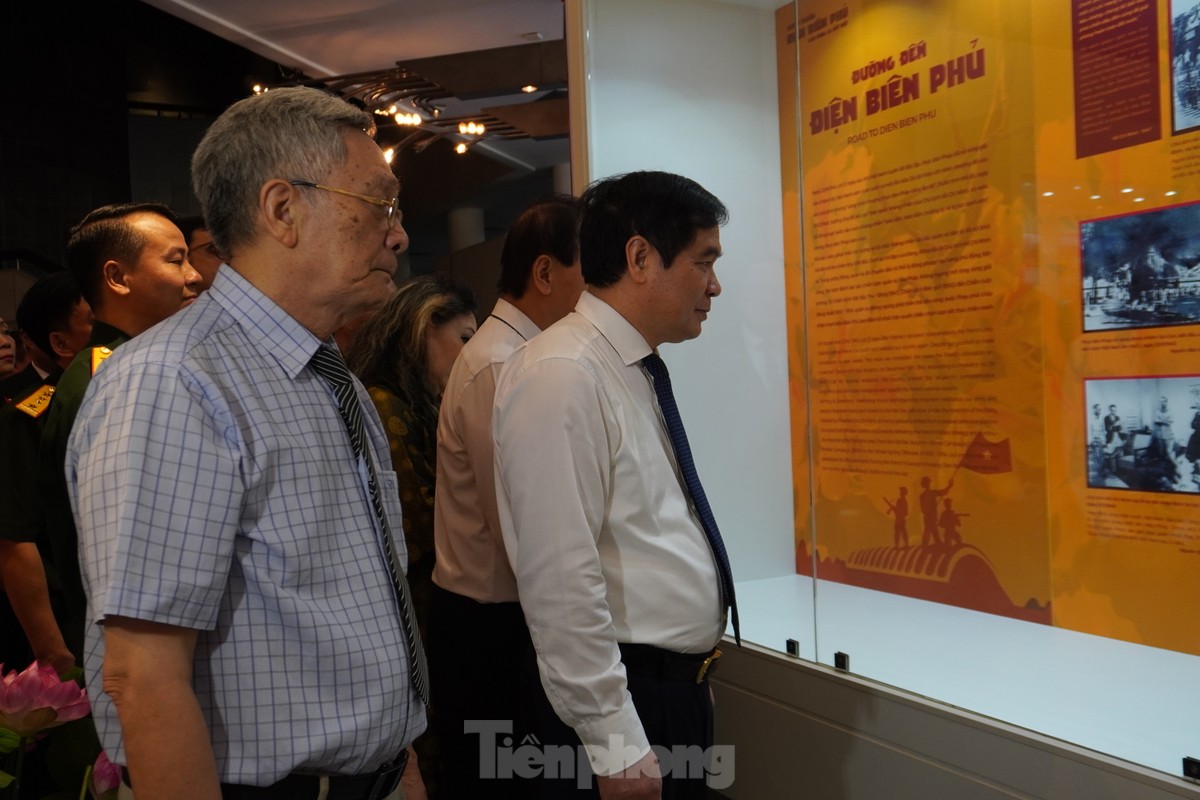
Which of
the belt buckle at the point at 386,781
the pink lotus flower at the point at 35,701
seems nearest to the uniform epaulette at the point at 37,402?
the pink lotus flower at the point at 35,701

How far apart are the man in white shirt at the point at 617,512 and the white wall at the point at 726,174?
1071mm

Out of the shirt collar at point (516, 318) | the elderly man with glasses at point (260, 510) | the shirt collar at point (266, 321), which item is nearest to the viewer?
the elderly man with glasses at point (260, 510)

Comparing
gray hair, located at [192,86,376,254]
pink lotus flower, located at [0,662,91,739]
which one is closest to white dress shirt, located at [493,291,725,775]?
gray hair, located at [192,86,376,254]

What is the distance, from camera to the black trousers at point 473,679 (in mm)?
2357

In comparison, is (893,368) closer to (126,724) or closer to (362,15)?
(126,724)

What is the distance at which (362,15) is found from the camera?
19.5 ft

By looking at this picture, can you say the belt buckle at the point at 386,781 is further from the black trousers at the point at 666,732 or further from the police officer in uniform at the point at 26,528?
the police officer in uniform at the point at 26,528

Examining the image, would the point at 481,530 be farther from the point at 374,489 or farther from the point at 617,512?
the point at 374,489

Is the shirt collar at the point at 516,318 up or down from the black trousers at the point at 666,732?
up

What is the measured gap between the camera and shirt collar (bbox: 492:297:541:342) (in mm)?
2479

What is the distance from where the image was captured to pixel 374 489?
48.9 inches

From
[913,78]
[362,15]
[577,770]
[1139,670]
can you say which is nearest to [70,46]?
[362,15]

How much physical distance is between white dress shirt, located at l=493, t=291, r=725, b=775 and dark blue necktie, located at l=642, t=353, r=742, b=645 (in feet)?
0.06

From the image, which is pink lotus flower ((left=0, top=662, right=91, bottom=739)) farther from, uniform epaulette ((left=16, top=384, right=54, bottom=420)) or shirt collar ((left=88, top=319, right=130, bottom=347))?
uniform epaulette ((left=16, top=384, right=54, bottom=420))
